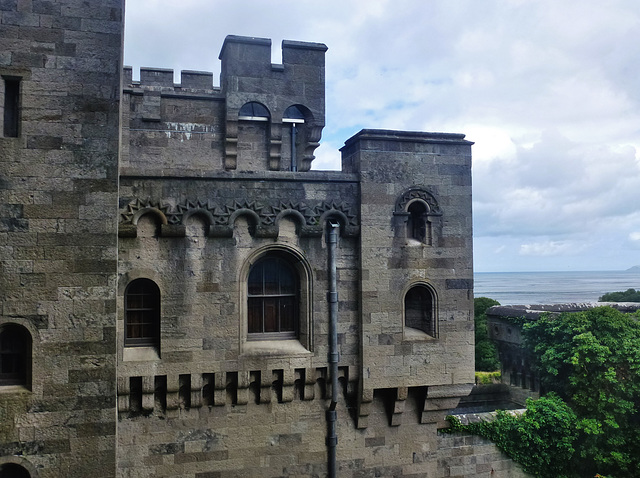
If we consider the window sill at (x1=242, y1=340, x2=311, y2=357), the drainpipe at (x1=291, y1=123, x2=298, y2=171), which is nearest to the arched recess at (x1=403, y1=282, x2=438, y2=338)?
the window sill at (x1=242, y1=340, x2=311, y2=357)

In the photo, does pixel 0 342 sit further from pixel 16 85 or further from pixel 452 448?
pixel 452 448

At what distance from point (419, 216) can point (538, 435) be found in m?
7.85

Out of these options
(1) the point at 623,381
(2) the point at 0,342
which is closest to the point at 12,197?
(2) the point at 0,342

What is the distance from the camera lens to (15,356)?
8.81 meters

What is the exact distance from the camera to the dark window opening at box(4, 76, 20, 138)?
8867mm

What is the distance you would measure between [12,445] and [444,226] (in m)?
9.67

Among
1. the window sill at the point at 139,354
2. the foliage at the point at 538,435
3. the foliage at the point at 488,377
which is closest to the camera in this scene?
the window sill at the point at 139,354

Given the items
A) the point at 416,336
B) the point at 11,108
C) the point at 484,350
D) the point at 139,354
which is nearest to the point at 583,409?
the point at 416,336

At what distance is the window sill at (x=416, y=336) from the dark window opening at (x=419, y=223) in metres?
2.18

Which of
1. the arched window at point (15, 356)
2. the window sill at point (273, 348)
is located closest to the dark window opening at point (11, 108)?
the arched window at point (15, 356)

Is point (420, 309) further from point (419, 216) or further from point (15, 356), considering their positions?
point (15, 356)

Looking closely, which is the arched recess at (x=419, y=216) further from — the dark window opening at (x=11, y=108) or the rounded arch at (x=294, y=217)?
the dark window opening at (x=11, y=108)

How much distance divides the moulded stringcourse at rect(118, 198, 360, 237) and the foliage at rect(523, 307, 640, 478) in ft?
36.8

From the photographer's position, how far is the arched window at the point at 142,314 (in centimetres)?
1084
